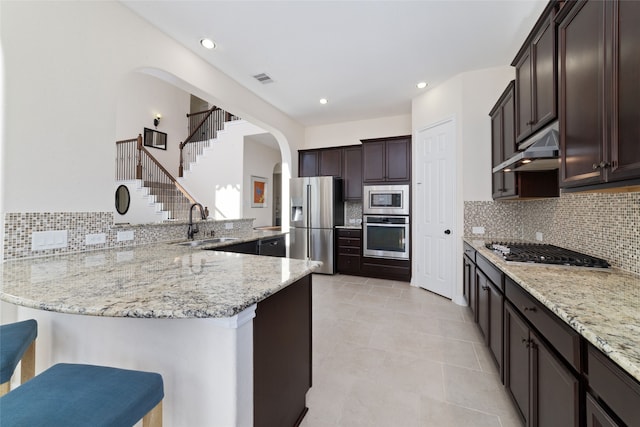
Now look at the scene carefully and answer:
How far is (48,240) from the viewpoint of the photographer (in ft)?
5.77

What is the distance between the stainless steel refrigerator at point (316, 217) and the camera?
16.0 ft

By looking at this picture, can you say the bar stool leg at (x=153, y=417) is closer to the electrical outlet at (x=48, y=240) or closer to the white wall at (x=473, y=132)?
the electrical outlet at (x=48, y=240)

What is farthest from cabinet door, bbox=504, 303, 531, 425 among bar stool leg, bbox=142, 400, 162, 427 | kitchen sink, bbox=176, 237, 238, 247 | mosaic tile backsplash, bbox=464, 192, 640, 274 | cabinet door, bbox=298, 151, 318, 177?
Answer: cabinet door, bbox=298, 151, 318, 177

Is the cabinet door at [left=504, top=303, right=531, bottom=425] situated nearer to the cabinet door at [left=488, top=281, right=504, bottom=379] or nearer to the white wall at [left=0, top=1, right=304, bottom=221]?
the cabinet door at [left=488, top=281, right=504, bottom=379]

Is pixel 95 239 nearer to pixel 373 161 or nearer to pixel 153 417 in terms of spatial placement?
pixel 153 417

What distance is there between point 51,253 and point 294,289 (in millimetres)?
1753

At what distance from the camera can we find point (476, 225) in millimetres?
3316

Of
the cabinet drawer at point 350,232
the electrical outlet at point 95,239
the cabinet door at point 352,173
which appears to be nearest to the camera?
the electrical outlet at point 95,239

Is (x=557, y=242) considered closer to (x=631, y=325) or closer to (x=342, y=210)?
(x=631, y=325)

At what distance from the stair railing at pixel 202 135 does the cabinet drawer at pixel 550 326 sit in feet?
22.4

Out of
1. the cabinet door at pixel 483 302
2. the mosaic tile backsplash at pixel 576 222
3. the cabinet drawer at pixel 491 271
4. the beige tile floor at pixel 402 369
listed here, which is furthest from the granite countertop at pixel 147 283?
the mosaic tile backsplash at pixel 576 222

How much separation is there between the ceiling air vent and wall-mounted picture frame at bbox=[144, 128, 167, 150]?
520 cm

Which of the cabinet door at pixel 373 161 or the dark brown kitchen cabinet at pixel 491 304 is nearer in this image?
the dark brown kitchen cabinet at pixel 491 304

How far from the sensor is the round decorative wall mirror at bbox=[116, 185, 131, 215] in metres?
5.31
